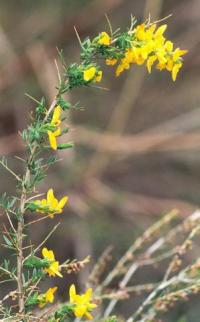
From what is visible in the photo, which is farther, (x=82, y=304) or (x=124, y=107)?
(x=124, y=107)

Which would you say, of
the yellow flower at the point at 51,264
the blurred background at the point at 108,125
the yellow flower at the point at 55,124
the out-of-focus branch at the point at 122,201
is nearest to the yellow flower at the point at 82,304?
the yellow flower at the point at 51,264

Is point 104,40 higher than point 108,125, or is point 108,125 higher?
point 104,40

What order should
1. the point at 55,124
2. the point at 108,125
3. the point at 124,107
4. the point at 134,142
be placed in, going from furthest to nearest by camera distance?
the point at 108,125
the point at 124,107
the point at 134,142
the point at 55,124

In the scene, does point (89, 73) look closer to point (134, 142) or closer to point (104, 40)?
point (104, 40)

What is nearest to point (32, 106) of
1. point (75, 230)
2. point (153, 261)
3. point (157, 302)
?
point (75, 230)

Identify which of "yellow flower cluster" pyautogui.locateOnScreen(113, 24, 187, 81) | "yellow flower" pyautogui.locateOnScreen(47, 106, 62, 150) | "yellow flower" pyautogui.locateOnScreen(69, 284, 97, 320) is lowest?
"yellow flower" pyautogui.locateOnScreen(69, 284, 97, 320)

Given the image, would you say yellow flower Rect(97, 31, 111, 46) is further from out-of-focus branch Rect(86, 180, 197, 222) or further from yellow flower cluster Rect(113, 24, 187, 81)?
out-of-focus branch Rect(86, 180, 197, 222)

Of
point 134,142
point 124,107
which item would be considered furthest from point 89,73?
point 124,107

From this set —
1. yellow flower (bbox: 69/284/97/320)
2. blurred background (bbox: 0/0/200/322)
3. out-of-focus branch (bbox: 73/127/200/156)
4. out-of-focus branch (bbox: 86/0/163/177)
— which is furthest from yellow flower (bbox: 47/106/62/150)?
out-of-focus branch (bbox: 86/0/163/177)
